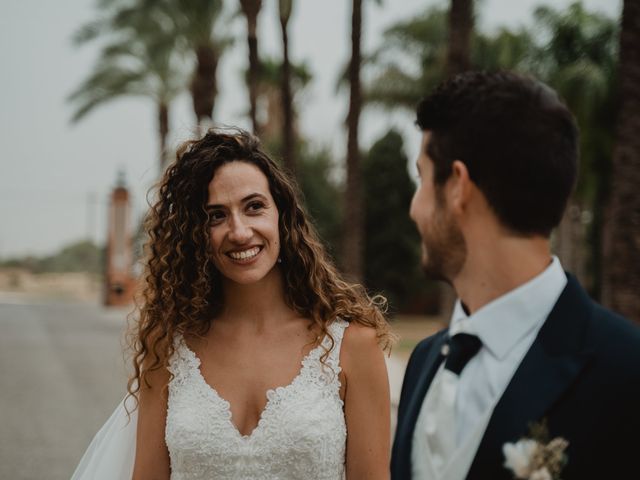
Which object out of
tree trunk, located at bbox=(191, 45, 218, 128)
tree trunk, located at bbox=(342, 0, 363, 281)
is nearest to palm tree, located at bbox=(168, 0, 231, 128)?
tree trunk, located at bbox=(191, 45, 218, 128)

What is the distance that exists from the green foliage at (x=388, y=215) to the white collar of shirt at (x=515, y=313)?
27638 mm

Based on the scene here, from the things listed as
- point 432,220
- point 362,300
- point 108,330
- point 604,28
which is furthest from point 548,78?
point 432,220

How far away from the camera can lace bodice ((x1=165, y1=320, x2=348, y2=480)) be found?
316 centimetres

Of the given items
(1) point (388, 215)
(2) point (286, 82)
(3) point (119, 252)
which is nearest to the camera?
(2) point (286, 82)

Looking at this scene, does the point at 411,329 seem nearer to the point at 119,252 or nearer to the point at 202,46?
the point at 202,46

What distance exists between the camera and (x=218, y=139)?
11.3 feet

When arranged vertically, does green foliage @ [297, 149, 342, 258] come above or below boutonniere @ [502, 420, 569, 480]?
below

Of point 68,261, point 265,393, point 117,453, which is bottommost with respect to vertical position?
Answer: point 68,261

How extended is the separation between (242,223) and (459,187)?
1.52 m

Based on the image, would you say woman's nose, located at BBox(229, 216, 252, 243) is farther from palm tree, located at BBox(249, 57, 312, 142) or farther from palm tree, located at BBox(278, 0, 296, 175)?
palm tree, located at BBox(249, 57, 312, 142)

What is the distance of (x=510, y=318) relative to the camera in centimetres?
177

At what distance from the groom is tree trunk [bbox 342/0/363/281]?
42.1 feet

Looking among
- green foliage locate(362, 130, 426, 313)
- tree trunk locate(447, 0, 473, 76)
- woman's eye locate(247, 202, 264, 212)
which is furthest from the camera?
green foliage locate(362, 130, 426, 313)

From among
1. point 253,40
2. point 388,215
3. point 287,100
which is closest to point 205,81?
point 253,40
